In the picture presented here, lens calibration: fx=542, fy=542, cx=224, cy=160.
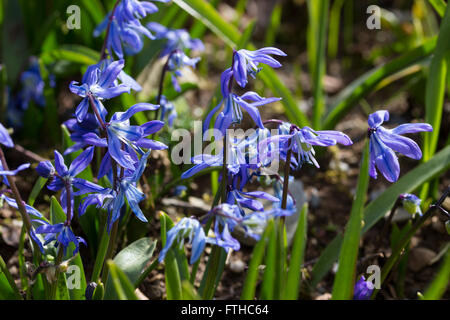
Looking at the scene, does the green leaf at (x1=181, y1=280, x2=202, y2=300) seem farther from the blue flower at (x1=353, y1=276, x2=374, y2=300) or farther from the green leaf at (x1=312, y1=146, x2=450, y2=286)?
the green leaf at (x1=312, y1=146, x2=450, y2=286)

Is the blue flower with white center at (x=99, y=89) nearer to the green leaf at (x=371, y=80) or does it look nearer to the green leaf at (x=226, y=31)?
the green leaf at (x=226, y=31)

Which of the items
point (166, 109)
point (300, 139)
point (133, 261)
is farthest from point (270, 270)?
point (166, 109)

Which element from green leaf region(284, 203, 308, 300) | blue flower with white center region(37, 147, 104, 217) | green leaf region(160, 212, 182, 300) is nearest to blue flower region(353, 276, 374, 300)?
green leaf region(284, 203, 308, 300)

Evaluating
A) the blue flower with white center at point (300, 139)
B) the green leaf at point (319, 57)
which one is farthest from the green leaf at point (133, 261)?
the green leaf at point (319, 57)

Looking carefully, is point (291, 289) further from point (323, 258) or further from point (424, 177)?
point (424, 177)

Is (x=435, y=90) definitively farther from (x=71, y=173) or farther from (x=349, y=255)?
(x=71, y=173)
